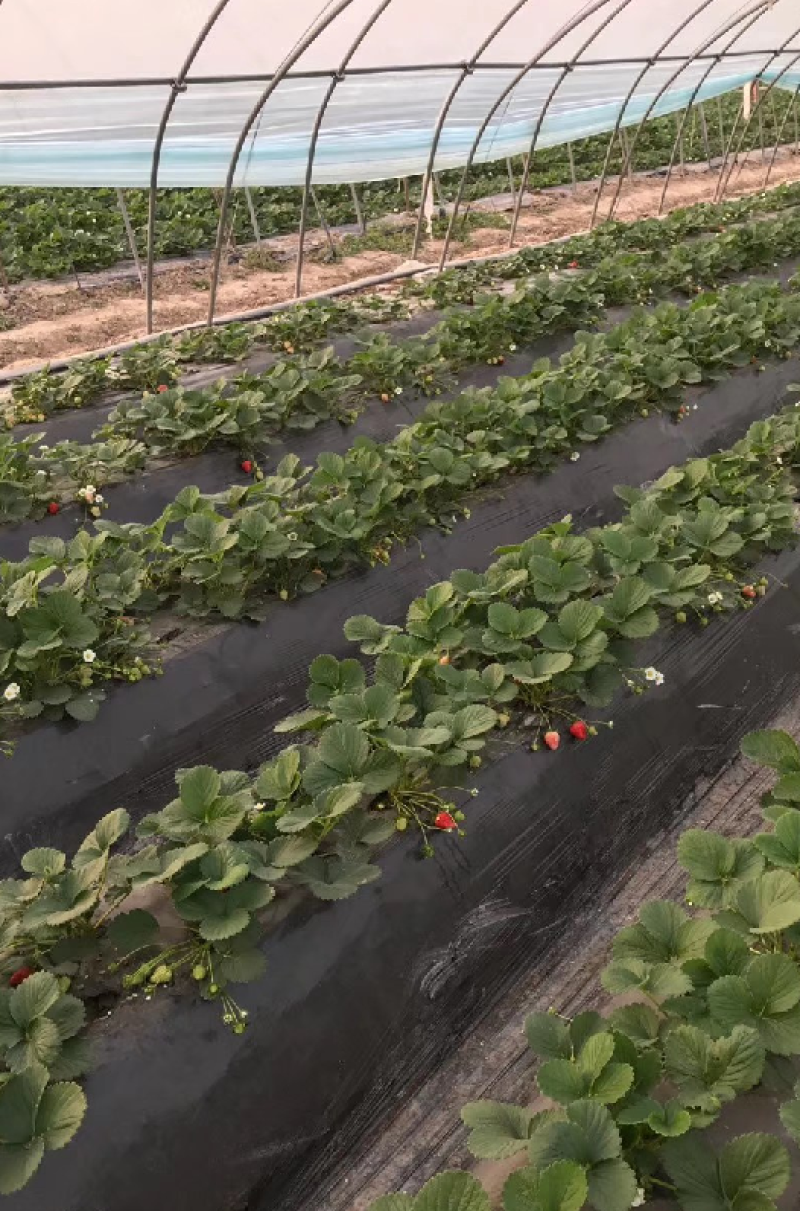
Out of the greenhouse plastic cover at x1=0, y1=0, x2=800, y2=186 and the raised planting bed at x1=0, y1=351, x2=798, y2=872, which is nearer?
the raised planting bed at x1=0, y1=351, x2=798, y2=872

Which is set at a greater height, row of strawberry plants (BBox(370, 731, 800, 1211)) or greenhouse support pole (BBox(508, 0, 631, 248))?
greenhouse support pole (BBox(508, 0, 631, 248))

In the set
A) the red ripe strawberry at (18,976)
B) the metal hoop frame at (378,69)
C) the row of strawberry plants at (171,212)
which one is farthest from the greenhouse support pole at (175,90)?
the red ripe strawberry at (18,976)

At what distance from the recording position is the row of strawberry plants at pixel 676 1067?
1.55m

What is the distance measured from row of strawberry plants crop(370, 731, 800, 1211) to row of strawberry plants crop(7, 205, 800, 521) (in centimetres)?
312

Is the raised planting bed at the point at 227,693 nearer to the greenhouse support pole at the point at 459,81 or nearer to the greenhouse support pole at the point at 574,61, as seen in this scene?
the greenhouse support pole at the point at 459,81

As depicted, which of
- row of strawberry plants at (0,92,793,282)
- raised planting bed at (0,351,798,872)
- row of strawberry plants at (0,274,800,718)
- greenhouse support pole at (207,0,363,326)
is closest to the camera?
raised planting bed at (0,351,798,872)

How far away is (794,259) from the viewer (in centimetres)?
866

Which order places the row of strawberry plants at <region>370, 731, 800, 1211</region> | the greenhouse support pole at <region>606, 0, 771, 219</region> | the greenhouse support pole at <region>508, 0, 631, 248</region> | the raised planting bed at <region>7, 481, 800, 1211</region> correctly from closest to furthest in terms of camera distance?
the row of strawberry plants at <region>370, 731, 800, 1211</region>
the raised planting bed at <region>7, 481, 800, 1211</region>
the greenhouse support pole at <region>508, 0, 631, 248</region>
the greenhouse support pole at <region>606, 0, 771, 219</region>

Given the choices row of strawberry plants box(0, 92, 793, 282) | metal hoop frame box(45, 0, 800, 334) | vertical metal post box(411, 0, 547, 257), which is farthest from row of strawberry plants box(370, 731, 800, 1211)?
row of strawberry plants box(0, 92, 793, 282)

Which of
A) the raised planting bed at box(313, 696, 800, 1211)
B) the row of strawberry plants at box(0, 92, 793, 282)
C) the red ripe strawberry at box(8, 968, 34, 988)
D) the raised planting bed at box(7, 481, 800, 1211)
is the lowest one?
the raised planting bed at box(313, 696, 800, 1211)

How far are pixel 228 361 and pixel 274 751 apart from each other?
3.54m

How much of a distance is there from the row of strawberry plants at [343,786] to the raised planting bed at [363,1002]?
0.30 ft

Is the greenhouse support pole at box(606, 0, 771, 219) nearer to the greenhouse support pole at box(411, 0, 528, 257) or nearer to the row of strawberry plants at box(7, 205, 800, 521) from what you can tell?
the greenhouse support pole at box(411, 0, 528, 257)

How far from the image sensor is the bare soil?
934 cm
